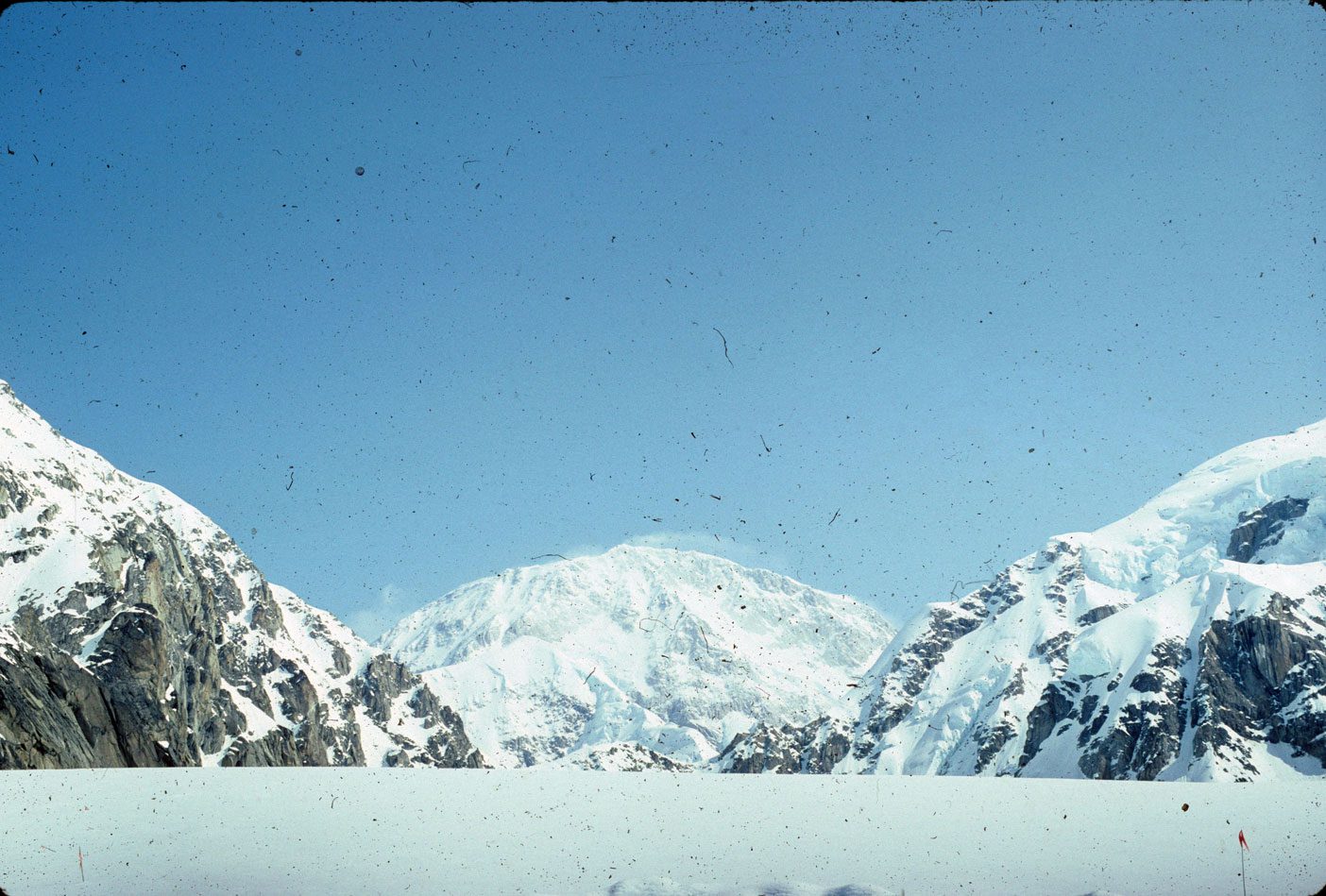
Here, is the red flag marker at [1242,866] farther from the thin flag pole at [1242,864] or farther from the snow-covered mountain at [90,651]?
Answer: the snow-covered mountain at [90,651]

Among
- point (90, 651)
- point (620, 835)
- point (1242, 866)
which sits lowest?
point (90, 651)

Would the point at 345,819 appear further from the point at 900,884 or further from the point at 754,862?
the point at 900,884

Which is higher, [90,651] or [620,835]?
[620,835]

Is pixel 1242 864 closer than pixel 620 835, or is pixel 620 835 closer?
pixel 1242 864

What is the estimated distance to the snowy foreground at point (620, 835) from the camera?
21.2 m

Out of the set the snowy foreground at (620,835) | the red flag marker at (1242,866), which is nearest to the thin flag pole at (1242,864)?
the red flag marker at (1242,866)

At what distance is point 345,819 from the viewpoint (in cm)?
2577

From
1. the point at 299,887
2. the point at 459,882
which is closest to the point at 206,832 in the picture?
the point at 299,887

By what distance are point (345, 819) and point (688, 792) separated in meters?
10.7

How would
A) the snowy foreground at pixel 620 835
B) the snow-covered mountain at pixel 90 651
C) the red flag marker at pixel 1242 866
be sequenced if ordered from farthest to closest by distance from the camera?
the snow-covered mountain at pixel 90 651, the red flag marker at pixel 1242 866, the snowy foreground at pixel 620 835

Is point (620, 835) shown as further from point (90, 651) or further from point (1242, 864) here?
point (90, 651)

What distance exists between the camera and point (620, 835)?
25.1 meters

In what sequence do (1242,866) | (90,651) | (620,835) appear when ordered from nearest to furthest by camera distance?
(1242,866)
(620,835)
(90,651)

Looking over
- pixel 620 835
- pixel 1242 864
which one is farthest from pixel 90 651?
pixel 1242 864
